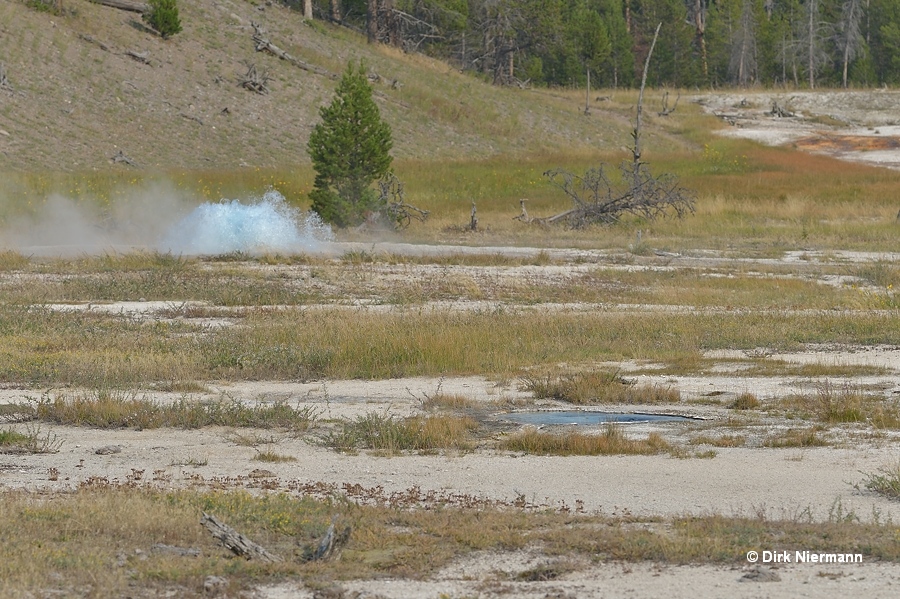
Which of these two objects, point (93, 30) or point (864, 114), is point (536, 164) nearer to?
point (93, 30)

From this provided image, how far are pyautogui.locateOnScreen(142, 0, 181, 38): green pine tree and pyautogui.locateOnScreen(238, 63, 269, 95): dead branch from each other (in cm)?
410

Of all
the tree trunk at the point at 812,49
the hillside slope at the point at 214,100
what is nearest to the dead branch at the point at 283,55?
the hillside slope at the point at 214,100

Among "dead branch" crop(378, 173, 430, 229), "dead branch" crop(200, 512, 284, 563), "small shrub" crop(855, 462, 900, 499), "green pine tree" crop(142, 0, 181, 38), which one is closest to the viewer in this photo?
"dead branch" crop(200, 512, 284, 563)

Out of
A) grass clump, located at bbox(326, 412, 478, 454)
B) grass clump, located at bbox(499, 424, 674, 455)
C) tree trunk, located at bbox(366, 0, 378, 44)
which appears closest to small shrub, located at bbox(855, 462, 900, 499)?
grass clump, located at bbox(499, 424, 674, 455)

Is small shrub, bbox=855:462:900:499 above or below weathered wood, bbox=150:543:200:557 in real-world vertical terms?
below

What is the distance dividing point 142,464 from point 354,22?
81.3 meters

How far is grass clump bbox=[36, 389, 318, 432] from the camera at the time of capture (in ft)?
44.5

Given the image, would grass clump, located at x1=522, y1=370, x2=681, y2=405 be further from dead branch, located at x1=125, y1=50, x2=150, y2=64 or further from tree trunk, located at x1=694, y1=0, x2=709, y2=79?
tree trunk, located at x1=694, y1=0, x2=709, y2=79

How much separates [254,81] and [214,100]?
3.46m

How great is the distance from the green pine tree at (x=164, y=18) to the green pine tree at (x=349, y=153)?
87.5ft

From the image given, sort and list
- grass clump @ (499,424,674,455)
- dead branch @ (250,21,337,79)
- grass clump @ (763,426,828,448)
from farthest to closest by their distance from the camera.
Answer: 1. dead branch @ (250,21,337,79)
2. grass clump @ (763,426,828,448)
3. grass clump @ (499,424,674,455)

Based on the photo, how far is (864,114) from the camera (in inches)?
3260

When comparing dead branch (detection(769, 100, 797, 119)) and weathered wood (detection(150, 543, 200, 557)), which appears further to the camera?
dead branch (detection(769, 100, 797, 119))

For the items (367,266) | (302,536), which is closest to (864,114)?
(367,266)
